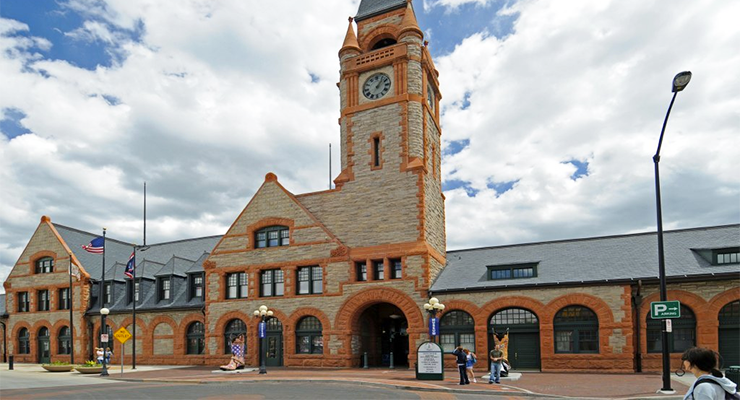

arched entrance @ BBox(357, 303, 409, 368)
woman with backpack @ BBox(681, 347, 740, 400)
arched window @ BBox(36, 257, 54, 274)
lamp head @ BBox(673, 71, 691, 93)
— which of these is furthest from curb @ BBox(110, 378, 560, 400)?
arched window @ BBox(36, 257, 54, 274)

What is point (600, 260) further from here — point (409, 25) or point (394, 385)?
point (409, 25)

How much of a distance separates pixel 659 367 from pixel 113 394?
78.2 ft

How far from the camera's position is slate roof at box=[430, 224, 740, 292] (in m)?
29.2

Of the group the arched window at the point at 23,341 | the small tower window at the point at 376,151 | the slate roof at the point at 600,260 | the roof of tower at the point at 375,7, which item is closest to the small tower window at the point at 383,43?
the roof of tower at the point at 375,7

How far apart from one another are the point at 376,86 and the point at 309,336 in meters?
15.9

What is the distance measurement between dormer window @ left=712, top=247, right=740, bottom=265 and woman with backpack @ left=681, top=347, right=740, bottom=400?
26423 millimetres

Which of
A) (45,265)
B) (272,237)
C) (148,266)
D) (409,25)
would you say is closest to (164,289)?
(148,266)

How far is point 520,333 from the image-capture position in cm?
3108

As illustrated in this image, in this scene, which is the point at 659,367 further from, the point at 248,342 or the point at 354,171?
the point at 248,342

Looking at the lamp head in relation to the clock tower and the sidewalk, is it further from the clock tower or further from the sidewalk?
the clock tower

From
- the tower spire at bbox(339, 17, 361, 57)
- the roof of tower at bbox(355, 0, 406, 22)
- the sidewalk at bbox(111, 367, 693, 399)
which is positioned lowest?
the sidewalk at bbox(111, 367, 693, 399)

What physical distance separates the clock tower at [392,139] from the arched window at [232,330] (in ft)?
29.9

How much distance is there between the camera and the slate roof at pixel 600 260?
29.2 m

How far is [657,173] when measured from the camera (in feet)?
67.8
